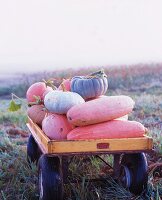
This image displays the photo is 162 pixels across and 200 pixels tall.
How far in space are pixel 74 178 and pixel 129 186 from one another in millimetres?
810

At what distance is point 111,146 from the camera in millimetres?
4207

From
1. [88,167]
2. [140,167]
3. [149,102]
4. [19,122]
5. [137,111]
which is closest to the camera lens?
[140,167]

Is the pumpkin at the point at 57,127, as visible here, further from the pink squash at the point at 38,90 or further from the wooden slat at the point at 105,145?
the pink squash at the point at 38,90

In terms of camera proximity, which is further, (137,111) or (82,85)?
(137,111)

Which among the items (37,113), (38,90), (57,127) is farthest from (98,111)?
(38,90)

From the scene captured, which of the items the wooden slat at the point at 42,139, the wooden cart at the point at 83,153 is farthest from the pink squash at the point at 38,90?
the wooden cart at the point at 83,153

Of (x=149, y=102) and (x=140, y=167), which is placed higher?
(x=140, y=167)

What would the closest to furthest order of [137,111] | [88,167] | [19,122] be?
[88,167] < [19,122] < [137,111]

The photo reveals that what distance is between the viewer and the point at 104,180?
4938 millimetres

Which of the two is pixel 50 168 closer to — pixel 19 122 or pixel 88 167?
pixel 88 167

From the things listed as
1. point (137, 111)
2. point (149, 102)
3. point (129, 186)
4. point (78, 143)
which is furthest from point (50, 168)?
point (149, 102)

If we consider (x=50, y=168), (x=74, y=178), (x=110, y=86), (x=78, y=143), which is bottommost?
(x=110, y=86)

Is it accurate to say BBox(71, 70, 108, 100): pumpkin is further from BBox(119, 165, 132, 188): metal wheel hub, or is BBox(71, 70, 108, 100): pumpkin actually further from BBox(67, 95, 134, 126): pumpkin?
BBox(119, 165, 132, 188): metal wheel hub

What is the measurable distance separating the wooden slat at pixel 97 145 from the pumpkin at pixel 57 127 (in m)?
0.11
